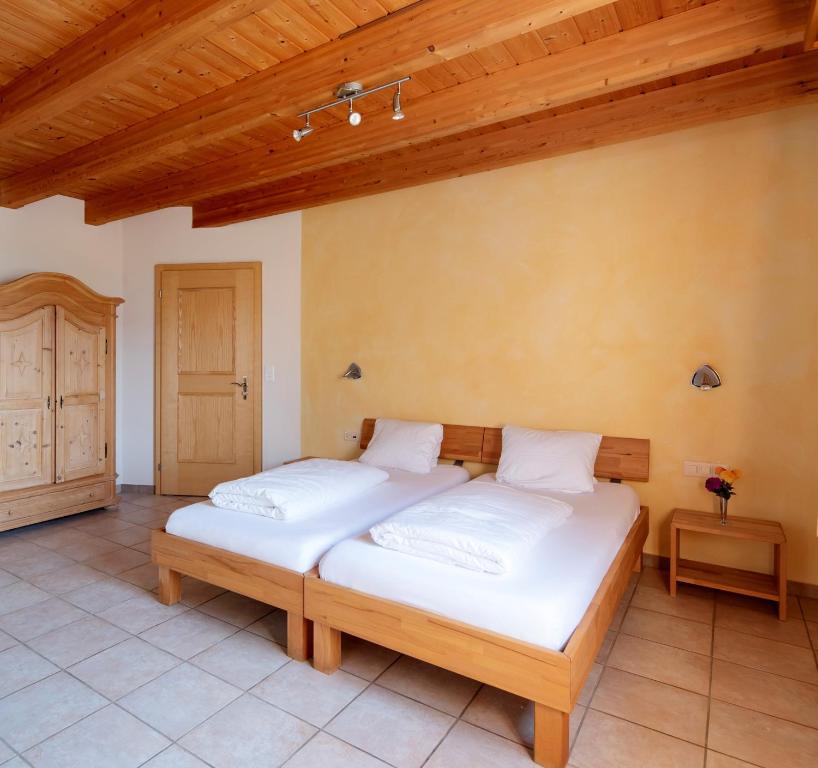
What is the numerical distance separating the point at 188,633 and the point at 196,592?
0.44 m

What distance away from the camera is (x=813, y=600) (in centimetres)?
281

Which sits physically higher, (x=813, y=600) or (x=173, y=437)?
(x=173, y=437)

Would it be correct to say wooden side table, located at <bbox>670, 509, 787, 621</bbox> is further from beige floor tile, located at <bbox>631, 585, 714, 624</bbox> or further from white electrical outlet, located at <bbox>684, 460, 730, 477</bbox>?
white electrical outlet, located at <bbox>684, 460, 730, 477</bbox>

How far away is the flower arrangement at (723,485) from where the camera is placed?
2797 millimetres

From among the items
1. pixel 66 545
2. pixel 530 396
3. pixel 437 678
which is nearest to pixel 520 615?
pixel 437 678

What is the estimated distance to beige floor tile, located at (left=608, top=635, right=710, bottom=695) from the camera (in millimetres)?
2115

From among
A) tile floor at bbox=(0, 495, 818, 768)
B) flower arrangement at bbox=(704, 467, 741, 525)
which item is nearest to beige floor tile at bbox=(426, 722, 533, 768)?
tile floor at bbox=(0, 495, 818, 768)

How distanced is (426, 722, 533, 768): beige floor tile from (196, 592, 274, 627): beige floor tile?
1206 millimetres

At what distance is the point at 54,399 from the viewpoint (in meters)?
3.95

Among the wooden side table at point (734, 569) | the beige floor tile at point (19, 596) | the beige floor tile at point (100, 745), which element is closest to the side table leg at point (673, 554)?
the wooden side table at point (734, 569)

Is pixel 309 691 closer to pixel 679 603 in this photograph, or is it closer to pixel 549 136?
pixel 679 603

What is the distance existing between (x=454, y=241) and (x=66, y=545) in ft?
11.3

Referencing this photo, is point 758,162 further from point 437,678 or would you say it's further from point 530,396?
point 437,678

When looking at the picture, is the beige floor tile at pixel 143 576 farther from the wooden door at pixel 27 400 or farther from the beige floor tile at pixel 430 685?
the beige floor tile at pixel 430 685
